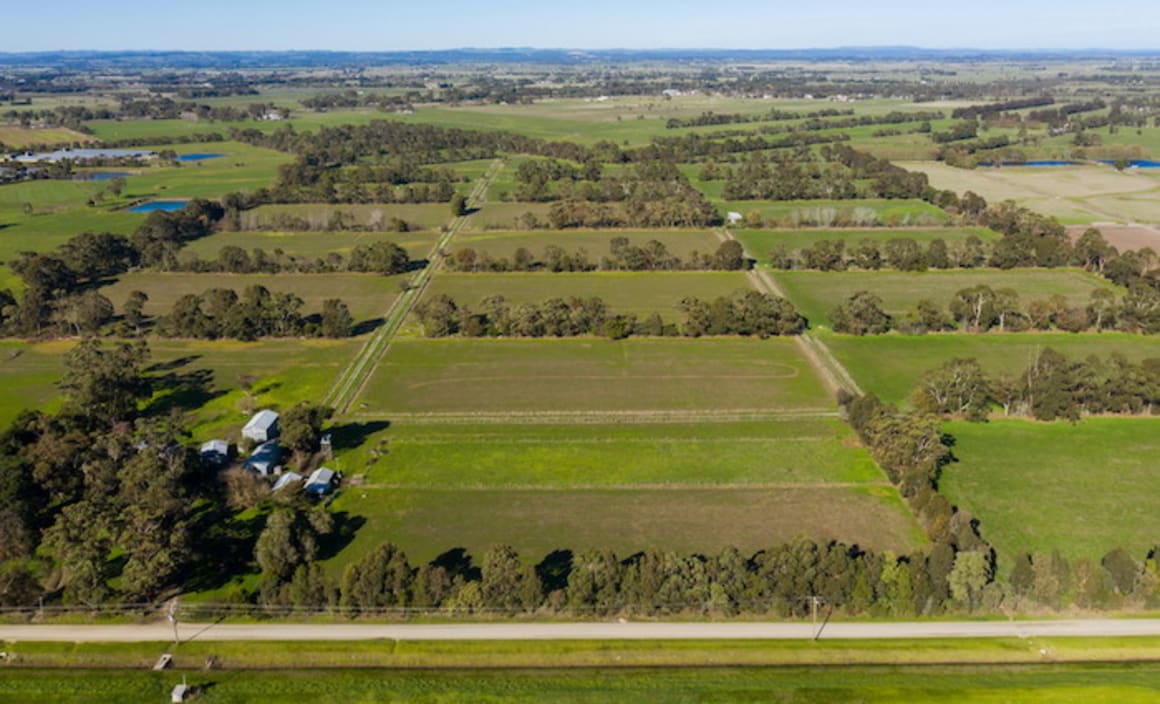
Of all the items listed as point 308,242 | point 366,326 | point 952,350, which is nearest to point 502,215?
point 308,242

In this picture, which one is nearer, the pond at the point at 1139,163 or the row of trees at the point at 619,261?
the row of trees at the point at 619,261

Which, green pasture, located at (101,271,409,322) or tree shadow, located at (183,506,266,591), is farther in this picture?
green pasture, located at (101,271,409,322)

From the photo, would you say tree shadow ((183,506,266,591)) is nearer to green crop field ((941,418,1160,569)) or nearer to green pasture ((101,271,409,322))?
green pasture ((101,271,409,322))

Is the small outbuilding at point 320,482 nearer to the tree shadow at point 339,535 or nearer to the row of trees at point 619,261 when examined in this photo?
the tree shadow at point 339,535

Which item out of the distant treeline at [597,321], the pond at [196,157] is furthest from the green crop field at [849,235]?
the pond at [196,157]

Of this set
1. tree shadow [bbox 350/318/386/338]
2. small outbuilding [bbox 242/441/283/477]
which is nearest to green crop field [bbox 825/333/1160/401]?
tree shadow [bbox 350/318/386/338]

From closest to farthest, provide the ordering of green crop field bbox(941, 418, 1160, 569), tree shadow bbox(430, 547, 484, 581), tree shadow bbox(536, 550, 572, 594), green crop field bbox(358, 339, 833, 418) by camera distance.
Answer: tree shadow bbox(536, 550, 572, 594)
tree shadow bbox(430, 547, 484, 581)
green crop field bbox(941, 418, 1160, 569)
green crop field bbox(358, 339, 833, 418)
